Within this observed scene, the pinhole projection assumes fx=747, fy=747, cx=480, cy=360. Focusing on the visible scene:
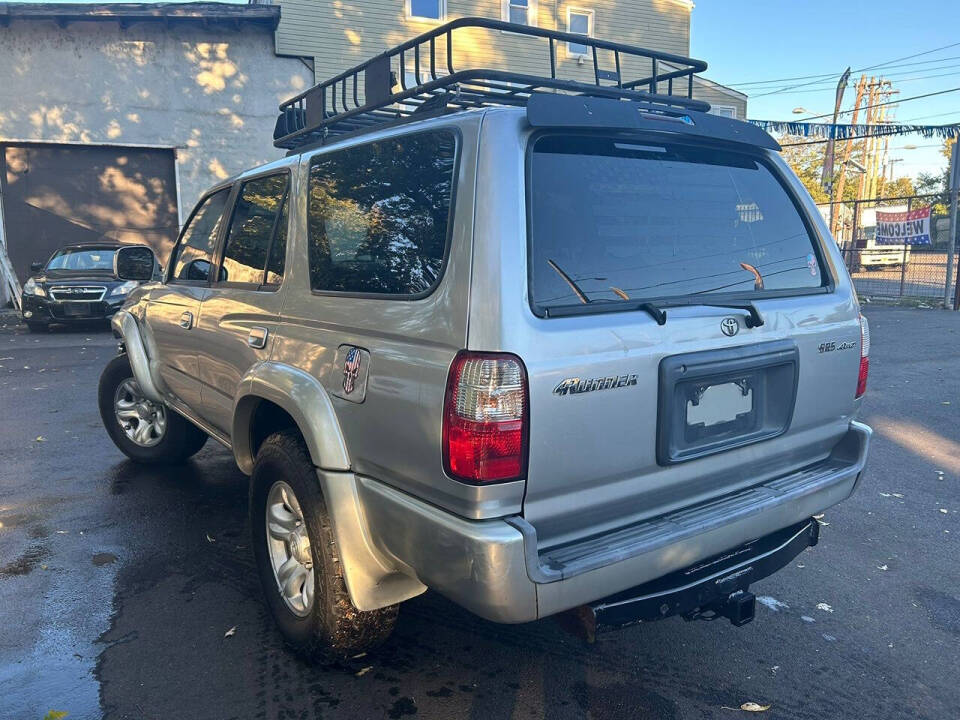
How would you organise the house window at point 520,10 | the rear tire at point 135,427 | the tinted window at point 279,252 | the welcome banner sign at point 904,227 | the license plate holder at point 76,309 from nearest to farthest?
the tinted window at point 279,252 < the rear tire at point 135,427 < the license plate holder at point 76,309 < the welcome banner sign at point 904,227 < the house window at point 520,10

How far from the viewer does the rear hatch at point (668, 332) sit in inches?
87.0

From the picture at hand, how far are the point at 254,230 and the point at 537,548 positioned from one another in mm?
2144

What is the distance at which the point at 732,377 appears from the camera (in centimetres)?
255

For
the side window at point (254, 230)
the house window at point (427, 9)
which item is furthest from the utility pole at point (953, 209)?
the side window at point (254, 230)

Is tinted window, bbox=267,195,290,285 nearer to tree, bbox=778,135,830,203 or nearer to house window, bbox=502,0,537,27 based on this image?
house window, bbox=502,0,537,27

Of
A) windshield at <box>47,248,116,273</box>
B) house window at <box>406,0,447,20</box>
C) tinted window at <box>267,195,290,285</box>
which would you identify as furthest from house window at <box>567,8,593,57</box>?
tinted window at <box>267,195,290,285</box>

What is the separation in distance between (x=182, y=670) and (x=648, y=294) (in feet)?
7.33

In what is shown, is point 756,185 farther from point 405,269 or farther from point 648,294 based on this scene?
point 405,269

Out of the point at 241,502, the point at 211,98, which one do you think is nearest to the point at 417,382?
the point at 241,502

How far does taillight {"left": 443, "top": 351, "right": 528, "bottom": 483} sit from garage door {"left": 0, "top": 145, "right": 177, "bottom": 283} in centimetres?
1712

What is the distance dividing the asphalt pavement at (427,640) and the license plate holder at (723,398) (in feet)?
3.14

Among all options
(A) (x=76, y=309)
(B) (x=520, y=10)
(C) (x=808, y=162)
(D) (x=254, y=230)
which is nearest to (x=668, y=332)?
(D) (x=254, y=230)

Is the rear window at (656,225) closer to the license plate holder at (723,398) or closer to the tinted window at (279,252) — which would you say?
the license plate holder at (723,398)

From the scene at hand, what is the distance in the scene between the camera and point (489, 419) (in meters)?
2.09
